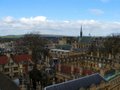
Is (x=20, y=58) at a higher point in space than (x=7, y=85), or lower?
higher

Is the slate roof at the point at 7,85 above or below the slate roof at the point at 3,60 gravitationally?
below

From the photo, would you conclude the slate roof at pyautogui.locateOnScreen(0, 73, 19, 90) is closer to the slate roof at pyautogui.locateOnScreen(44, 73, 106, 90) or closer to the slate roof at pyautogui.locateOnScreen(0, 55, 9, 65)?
the slate roof at pyautogui.locateOnScreen(44, 73, 106, 90)

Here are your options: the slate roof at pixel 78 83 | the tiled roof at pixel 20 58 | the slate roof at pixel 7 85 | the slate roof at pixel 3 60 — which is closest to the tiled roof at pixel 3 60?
the slate roof at pixel 3 60

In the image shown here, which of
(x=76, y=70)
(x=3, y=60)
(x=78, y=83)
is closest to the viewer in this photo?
(x=78, y=83)

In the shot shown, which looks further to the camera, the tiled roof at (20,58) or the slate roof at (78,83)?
the tiled roof at (20,58)

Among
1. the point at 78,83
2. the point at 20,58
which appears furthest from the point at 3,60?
the point at 78,83

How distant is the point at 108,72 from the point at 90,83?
9.79 metres

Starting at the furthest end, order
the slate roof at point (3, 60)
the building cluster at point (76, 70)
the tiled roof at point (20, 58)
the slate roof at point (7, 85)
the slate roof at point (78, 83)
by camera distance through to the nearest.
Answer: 1. the tiled roof at point (20, 58)
2. the slate roof at point (3, 60)
3. the building cluster at point (76, 70)
4. the slate roof at point (7, 85)
5. the slate roof at point (78, 83)

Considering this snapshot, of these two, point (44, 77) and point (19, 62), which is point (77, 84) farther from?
point (19, 62)

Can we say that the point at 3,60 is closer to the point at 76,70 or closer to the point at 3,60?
the point at 3,60

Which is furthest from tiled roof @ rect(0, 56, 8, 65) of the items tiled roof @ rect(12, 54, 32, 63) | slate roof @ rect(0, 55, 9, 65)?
tiled roof @ rect(12, 54, 32, 63)

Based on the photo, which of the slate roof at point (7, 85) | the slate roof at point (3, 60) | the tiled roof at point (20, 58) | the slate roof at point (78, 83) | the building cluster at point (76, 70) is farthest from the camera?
the tiled roof at point (20, 58)

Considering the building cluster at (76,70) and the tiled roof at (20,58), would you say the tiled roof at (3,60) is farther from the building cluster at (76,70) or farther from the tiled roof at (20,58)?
the tiled roof at (20,58)

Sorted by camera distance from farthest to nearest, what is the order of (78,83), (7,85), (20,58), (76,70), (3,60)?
(20,58), (3,60), (76,70), (78,83), (7,85)
